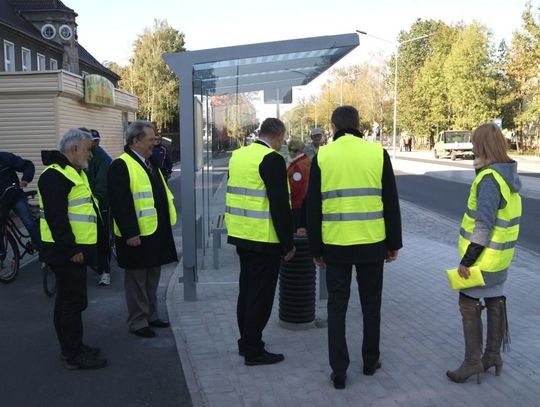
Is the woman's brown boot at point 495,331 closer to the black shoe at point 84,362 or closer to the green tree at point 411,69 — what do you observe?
the black shoe at point 84,362

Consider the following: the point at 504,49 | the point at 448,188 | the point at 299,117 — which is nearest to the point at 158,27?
the point at 504,49

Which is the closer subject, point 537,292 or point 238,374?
point 238,374

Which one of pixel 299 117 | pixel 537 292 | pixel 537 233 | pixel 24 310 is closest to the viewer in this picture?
pixel 24 310

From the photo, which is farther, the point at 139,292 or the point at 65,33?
the point at 65,33

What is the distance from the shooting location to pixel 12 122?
16.0 m

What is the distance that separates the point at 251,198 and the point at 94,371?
180 cm

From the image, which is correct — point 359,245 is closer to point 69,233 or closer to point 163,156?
point 69,233

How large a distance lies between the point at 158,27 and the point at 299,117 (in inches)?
2049

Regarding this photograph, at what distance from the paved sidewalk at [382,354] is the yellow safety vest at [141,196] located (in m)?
1.05

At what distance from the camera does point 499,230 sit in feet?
12.5

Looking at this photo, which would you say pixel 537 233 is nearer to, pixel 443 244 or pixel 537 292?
pixel 443 244

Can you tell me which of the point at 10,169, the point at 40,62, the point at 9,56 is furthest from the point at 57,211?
the point at 40,62

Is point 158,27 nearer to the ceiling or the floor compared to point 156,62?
nearer to the ceiling

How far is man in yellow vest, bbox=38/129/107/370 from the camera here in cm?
421
